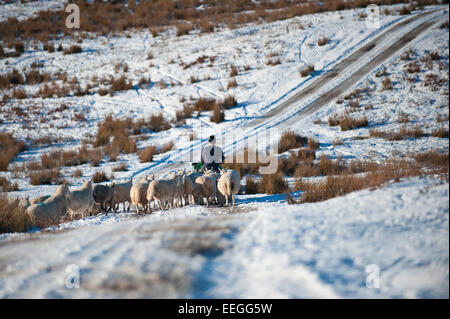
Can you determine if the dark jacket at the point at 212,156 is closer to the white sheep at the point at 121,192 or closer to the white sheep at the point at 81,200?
the white sheep at the point at 121,192

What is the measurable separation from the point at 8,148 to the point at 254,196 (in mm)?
10758

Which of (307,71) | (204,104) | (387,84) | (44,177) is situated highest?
(307,71)

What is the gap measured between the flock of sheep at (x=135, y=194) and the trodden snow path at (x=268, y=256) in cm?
281

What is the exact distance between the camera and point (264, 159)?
13016 millimetres

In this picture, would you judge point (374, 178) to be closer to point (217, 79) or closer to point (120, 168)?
point (120, 168)

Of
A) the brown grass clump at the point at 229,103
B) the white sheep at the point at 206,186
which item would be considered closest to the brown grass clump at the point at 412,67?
the brown grass clump at the point at 229,103

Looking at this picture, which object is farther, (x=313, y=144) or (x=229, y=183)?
(x=313, y=144)

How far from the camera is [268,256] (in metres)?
4.09

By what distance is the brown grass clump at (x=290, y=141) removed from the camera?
1393 centimetres

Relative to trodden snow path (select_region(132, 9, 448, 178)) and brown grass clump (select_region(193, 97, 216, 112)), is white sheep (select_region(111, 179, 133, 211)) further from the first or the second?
brown grass clump (select_region(193, 97, 216, 112))

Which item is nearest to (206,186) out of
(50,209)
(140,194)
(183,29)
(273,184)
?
(140,194)

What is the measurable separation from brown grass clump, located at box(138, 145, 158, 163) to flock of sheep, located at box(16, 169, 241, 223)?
4299 mm

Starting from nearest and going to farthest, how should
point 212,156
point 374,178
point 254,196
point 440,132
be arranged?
1. point 374,178
2. point 254,196
3. point 212,156
4. point 440,132

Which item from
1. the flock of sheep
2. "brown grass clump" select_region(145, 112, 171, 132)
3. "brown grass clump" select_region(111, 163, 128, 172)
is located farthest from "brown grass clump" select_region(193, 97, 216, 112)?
the flock of sheep
